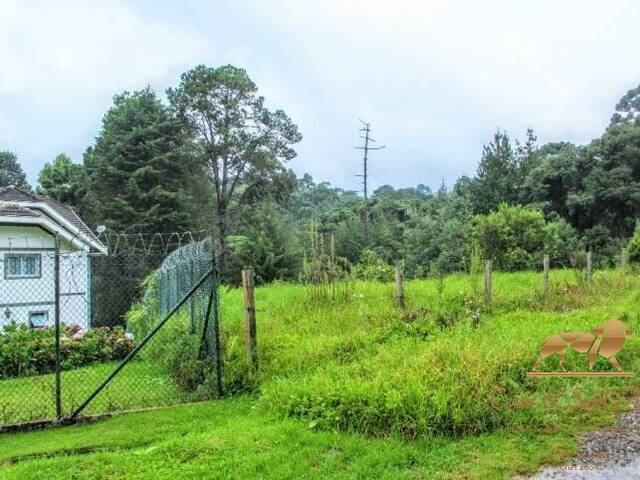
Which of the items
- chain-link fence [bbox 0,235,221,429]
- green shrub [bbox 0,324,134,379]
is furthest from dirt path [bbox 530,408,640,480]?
green shrub [bbox 0,324,134,379]

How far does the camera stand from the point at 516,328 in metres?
6.68

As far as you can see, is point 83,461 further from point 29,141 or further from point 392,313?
point 29,141

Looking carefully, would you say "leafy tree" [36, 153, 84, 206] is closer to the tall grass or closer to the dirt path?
the tall grass

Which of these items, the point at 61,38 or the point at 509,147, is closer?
the point at 61,38

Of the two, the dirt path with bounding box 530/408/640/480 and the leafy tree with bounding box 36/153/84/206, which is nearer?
A: the dirt path with bounding box 530/408/640/480

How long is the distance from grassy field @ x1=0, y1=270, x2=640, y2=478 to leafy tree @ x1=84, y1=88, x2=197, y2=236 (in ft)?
56.9

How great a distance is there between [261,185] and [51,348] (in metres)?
20.4

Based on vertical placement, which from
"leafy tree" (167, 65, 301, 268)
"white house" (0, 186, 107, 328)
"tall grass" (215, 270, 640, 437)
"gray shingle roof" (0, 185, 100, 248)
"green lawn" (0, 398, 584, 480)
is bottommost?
"green lawn" (0, 398, 584, 480)

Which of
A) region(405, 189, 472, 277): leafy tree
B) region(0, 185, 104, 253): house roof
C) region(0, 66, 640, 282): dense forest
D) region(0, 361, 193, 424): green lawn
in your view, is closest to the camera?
region(0, 361, 193, 424): green lawn

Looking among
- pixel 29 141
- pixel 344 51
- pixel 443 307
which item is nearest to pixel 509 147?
pixel 344 51

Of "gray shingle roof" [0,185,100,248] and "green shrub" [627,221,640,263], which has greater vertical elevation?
"gray shingle roof" [0,185,100,248]

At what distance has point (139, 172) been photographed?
2272 centimetres

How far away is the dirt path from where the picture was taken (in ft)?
10.7

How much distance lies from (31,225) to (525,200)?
21200 mm
